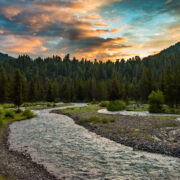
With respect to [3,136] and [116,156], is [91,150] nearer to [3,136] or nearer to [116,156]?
[116,156]

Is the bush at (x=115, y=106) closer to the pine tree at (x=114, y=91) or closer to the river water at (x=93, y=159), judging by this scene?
the pine tree at (x=114, y=91)

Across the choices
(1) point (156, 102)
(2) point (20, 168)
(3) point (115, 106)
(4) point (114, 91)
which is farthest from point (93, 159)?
(4) point (114, 91)

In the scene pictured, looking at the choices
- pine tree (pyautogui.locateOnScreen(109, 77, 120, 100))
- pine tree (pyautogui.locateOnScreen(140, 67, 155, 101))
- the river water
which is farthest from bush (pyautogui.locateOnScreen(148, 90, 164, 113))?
pine tree (pyautogui.locateOnScreen(140, 67, 155, 101))

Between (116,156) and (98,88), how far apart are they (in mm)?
95542

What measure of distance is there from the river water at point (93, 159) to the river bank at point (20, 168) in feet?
2.09

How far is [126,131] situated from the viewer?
25.3 m

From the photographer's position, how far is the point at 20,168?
1383cm

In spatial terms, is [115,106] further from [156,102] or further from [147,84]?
[147,84]

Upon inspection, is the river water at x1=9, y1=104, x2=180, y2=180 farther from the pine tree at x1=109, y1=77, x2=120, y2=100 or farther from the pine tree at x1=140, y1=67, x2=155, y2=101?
the pine tree at x1=140, y1=67, x2=155, y2=101

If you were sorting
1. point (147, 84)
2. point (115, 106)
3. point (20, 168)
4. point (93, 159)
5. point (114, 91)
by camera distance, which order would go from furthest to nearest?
point (147, 84)
point (114, 91)
point (115, 106)
point (93, 159)
point (20, 168)

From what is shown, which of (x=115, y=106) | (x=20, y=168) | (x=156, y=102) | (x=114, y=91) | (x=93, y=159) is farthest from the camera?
(x=114, y=91)

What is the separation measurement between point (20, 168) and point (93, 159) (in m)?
6.19

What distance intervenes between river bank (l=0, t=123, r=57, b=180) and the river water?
0.64m

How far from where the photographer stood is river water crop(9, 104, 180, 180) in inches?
516
